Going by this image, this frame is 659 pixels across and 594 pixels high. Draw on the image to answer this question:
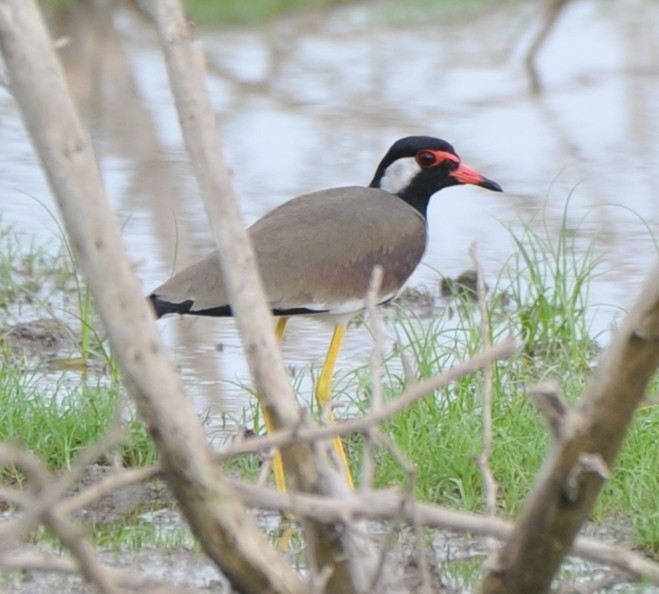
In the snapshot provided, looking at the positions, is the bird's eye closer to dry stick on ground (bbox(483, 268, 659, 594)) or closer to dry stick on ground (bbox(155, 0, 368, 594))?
dry stick on ground (bbox(155, 0, 368, 594))

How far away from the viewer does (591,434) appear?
3.16 meters

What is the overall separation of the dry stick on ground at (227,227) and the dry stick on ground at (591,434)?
1.28 feet

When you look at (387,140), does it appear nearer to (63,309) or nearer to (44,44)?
(63,309)

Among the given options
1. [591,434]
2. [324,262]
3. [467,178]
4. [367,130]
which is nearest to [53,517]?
[591,434]

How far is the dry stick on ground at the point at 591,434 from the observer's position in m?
3.11

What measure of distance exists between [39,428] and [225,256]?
7.08 feet

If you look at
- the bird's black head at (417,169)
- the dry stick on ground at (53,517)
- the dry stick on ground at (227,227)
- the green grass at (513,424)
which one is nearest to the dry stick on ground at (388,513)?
the dry stick on ground at (227,227)

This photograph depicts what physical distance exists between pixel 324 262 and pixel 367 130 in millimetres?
6055

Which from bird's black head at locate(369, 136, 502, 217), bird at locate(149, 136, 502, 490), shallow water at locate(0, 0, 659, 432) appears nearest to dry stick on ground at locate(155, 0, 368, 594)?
bird at locate(149, 136, 502, 490)

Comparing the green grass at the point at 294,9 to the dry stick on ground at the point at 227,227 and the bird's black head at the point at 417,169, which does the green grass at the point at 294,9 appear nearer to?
the bird's black head at the point at 417,169

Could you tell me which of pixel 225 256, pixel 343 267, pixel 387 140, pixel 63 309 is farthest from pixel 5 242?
pixel 225 256

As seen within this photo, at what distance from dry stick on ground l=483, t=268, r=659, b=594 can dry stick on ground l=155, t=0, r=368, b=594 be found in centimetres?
39

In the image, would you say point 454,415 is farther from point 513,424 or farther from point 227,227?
point 227,227

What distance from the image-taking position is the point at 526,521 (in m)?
3.23
